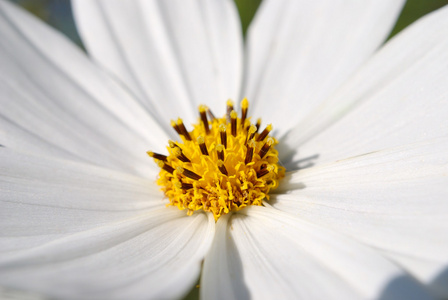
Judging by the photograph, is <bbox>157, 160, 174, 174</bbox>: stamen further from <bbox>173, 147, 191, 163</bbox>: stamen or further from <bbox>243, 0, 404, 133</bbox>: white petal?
<bbox>243, 0, 404, 133</bbox>: white petal

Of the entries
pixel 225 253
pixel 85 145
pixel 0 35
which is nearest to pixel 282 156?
pixel 225 253

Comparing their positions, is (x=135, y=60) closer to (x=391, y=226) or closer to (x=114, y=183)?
(x=114, y=183)

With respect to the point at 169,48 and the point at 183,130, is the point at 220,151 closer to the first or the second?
the point at 183,130

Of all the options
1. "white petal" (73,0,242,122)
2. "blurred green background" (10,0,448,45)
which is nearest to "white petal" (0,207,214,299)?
"white petal" (73,0,242,122)

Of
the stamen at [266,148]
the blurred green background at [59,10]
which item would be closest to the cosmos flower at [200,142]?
the stamen at [266,148]

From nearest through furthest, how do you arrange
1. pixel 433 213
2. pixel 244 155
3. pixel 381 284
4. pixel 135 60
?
pixel 381 284, pixel 433 213, pixel 244 155, pixel 135 60
